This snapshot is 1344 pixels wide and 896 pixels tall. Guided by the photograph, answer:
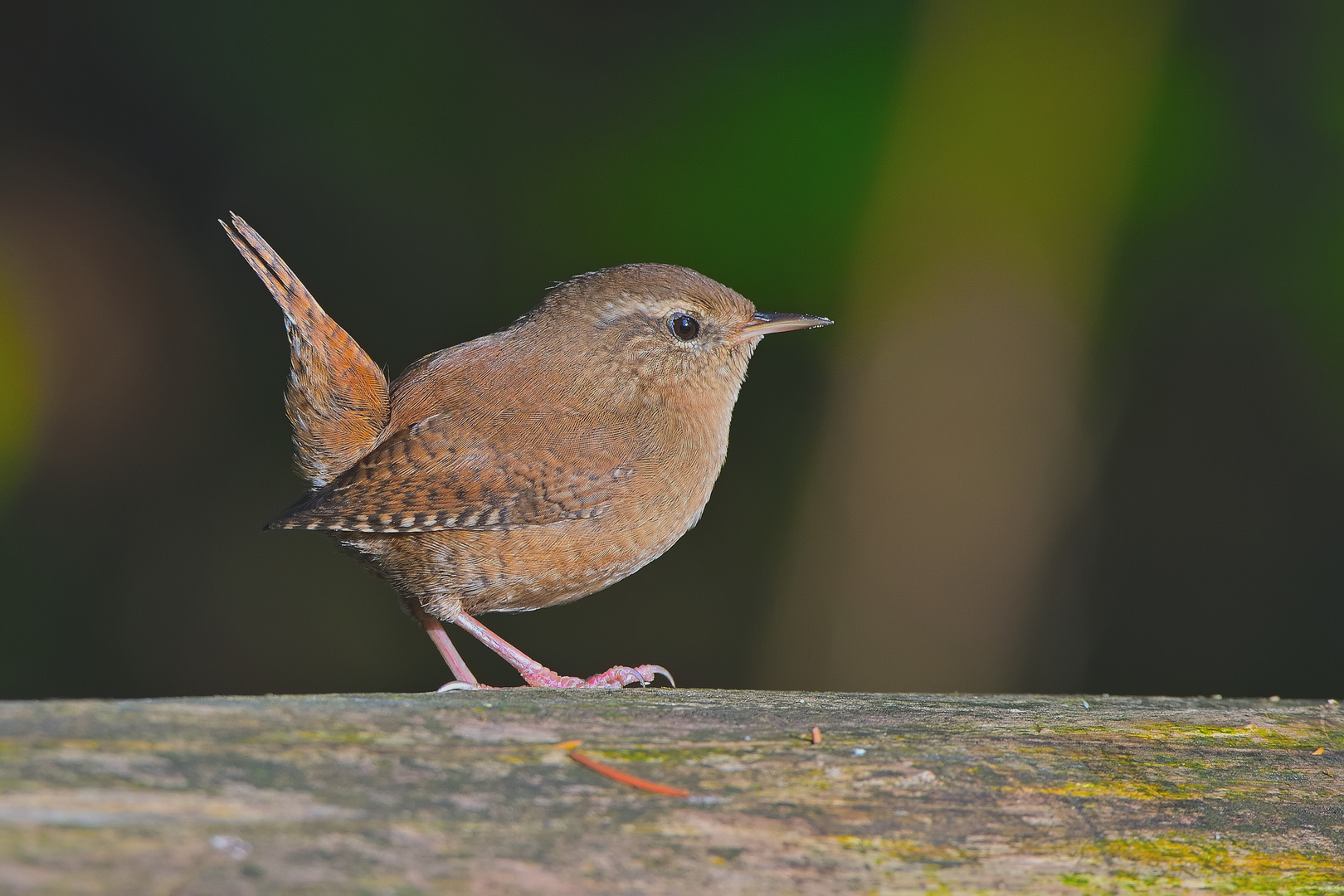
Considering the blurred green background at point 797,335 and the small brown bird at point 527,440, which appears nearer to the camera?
the small brown bird at point 527,440

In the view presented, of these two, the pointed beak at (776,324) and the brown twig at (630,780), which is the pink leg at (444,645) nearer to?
the pointed beak at (776,324)

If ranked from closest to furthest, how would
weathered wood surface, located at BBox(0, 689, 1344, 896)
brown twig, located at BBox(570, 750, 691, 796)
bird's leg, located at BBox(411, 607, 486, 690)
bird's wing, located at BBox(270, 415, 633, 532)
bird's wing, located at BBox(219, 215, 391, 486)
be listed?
weathered wood surface, located at BBox(0, 689, 1344, 896)
brown twig, located at BBox(570, 750, 691, 796)
bird's wing, located at BBox(270, 415, 633, 532)
bird's wing, located at BBox(219, 215, 391, 486)
bird's leg, located at BBox(411, 607, 486, 690)

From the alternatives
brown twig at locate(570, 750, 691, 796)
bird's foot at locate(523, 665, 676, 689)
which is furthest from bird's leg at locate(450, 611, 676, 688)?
brown twig at locate(570, 750, 691, 796)

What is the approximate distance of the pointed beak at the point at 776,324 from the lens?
3.59 meters

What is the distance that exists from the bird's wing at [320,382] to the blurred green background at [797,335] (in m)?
1.57

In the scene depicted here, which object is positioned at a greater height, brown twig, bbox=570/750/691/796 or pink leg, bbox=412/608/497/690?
brown twig, bbox=570/750/691/796

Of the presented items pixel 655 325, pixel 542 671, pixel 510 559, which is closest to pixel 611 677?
pixel 542 671

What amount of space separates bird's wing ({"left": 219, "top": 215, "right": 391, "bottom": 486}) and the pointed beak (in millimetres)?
1013

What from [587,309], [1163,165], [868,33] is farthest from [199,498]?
[1163,165]

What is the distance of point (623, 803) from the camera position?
1.49 metres

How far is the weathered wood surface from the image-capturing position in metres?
1.27

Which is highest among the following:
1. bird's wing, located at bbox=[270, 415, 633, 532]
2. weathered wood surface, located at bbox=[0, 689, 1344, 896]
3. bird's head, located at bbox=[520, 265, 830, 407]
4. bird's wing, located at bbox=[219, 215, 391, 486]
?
bird's head, located at bbox=[520, 265, 830, 407]

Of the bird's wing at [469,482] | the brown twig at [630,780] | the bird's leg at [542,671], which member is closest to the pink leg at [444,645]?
the bird's leg at [542,671]

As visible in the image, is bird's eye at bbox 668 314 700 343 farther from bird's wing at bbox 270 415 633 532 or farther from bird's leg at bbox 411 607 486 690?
bird's leg at bbox 411 607 486 690
